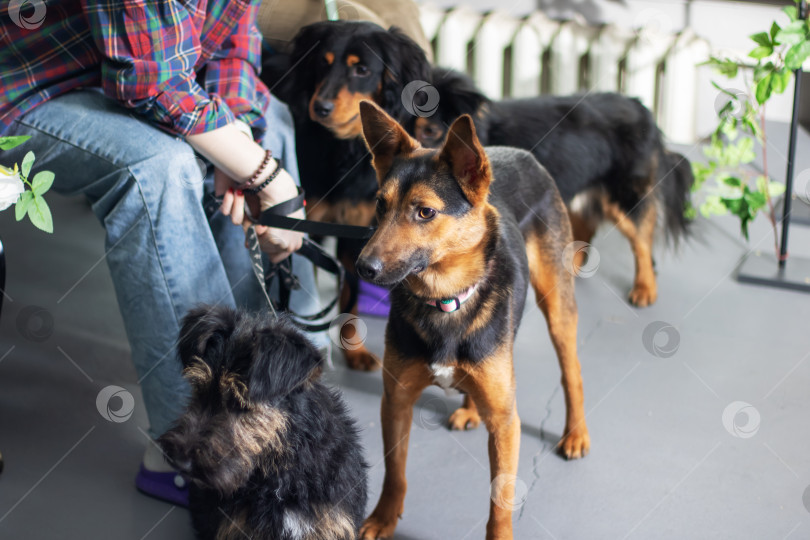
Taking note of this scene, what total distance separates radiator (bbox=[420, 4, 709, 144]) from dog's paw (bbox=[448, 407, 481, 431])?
2466mm

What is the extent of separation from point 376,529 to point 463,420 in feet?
1.77

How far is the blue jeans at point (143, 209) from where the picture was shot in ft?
6.00

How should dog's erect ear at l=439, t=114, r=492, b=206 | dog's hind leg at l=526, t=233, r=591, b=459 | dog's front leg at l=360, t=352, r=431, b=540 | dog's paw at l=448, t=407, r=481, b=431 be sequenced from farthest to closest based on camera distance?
Result: dog's paw at l=448, t=407, r=481, b=431, dog's hind leg at l=526, t=233, r=591, b=459, dog's front leg at l=360, t=352, r=431, b=540, dog's erect ear at l=439, t=114, r=492, b=206

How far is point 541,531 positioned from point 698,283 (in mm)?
1745

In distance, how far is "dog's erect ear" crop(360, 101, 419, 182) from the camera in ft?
5.33

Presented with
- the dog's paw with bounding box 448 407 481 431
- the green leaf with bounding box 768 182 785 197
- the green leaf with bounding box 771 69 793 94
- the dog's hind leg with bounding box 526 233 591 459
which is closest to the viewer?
the dog's hind leg with bounding box 526 233 591 459

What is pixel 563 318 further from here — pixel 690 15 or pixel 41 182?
pixel 690 15

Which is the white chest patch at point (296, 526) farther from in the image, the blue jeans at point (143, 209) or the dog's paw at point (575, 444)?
the dog's paw at point (575, 444)

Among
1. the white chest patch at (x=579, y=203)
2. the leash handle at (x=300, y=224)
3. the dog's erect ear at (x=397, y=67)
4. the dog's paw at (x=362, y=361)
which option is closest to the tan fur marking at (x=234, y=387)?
the leash handle at (x=300, y=224)

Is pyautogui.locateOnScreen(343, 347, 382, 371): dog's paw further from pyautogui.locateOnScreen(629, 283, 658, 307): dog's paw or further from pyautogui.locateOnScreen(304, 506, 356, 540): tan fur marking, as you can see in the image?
pyautogui.locateOnScreen(629, 283, 658, 307): dog's paw

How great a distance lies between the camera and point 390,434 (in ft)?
5.98

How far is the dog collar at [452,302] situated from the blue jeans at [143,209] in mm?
656


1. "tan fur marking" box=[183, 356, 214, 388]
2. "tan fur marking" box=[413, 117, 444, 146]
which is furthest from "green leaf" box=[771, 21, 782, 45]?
"tan fur marking" box=[183, 356, 214, 388]

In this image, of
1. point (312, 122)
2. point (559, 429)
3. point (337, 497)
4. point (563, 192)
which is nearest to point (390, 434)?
point (337, 497)
